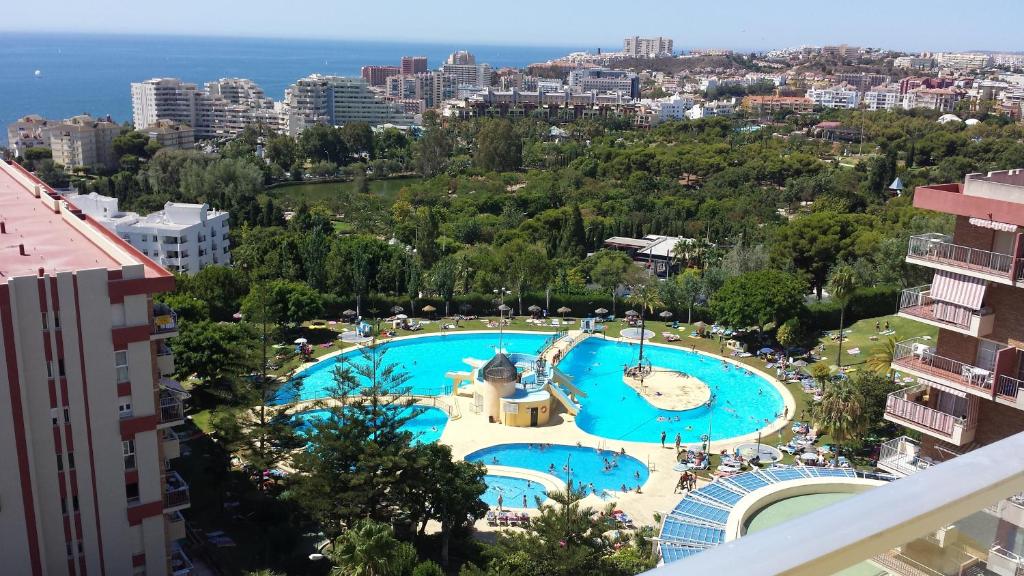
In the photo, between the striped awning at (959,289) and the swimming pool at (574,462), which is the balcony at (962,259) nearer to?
the striped awning at (959,289)

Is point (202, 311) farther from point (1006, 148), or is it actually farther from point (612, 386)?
point (1006, 148)

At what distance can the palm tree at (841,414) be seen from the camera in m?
22.8

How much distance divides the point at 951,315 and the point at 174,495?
504 inches

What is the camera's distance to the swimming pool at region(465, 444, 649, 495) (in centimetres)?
2481

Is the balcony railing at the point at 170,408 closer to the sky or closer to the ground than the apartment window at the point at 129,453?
closer to the sky

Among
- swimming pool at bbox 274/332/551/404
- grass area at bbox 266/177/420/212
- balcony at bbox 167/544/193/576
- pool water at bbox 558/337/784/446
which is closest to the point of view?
balcony at bbox 167/544/193/576

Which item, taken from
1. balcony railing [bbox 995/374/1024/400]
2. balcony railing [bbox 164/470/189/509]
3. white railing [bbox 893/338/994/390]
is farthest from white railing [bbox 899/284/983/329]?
balcony railing [bbox 164/470/189/509]

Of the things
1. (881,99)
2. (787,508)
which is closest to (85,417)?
(787,508)

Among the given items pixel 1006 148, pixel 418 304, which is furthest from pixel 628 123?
pixel 418 304

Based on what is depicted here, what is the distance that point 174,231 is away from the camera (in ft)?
137

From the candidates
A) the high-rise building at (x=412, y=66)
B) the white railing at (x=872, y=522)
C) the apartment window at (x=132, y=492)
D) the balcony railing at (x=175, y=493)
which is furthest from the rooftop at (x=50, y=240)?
the high-rise building at (x=412, y=66)

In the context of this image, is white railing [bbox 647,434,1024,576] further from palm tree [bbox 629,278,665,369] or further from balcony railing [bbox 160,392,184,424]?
palm tree [bbox 629,278,665,369]

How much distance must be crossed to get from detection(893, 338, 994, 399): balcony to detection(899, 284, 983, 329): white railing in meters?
0.52

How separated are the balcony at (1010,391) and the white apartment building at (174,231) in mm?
35619
